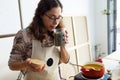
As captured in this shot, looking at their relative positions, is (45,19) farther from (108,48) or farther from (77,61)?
(108,48)

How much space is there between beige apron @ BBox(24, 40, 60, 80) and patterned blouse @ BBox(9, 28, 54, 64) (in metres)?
0.04

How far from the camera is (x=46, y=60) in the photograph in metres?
1.24

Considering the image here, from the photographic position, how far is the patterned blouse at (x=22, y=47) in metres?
1.09

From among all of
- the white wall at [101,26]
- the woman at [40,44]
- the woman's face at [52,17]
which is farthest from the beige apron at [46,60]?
the white wall at [101,26]

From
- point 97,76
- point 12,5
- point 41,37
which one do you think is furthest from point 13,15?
point 97,76

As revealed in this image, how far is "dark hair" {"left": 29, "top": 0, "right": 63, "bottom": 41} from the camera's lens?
1.14 metres

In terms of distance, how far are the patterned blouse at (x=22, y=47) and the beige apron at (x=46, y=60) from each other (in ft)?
0.13

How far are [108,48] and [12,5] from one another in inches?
96.6

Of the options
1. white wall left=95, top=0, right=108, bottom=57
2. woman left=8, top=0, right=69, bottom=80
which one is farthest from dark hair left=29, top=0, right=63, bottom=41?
white wall left=95, top=0, right=108, bottom=57

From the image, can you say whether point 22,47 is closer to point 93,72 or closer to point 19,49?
point 19,49

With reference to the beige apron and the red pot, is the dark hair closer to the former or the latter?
the beige apron

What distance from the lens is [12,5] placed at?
207cm

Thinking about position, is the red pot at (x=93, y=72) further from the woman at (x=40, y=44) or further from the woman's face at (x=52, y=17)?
the woman's face at (x=52, y=17)

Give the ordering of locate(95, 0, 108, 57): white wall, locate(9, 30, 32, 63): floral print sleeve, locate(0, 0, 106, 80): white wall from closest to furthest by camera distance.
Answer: locate(9, 30, 32, 63): floral print sleeve, locate(0, 0, 106, 80): white wall, locate(95, 0, 108, 57): white wall
